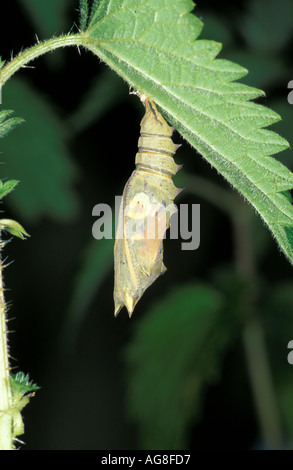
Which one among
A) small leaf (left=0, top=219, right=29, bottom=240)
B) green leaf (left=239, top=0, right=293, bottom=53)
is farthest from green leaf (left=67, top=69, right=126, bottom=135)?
small leaf (left=0, top=219, right=29, bottom=240)

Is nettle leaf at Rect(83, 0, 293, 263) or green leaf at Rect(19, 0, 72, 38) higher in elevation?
green leaf at Rect(19, 0, 72, 38)

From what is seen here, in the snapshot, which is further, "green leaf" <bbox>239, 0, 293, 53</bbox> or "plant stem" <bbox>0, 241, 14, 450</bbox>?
"green leaf" <bbox>239, 0, 293, 53</bbox>

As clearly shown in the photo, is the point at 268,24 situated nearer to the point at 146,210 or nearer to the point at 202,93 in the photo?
the point at 146,210

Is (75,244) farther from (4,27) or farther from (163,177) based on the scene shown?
(163,177)

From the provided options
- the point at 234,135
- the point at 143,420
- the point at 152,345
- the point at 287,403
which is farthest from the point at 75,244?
the point at 234,135

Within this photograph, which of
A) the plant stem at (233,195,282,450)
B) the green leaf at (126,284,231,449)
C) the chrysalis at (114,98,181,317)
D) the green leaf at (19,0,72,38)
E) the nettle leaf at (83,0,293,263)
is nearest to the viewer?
A: the nettle leaf at (83,0,293,263)

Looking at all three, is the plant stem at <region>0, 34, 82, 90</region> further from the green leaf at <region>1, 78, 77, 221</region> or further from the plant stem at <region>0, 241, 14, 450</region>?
the green leaf at <region>1, 78, 77, 221</region>
